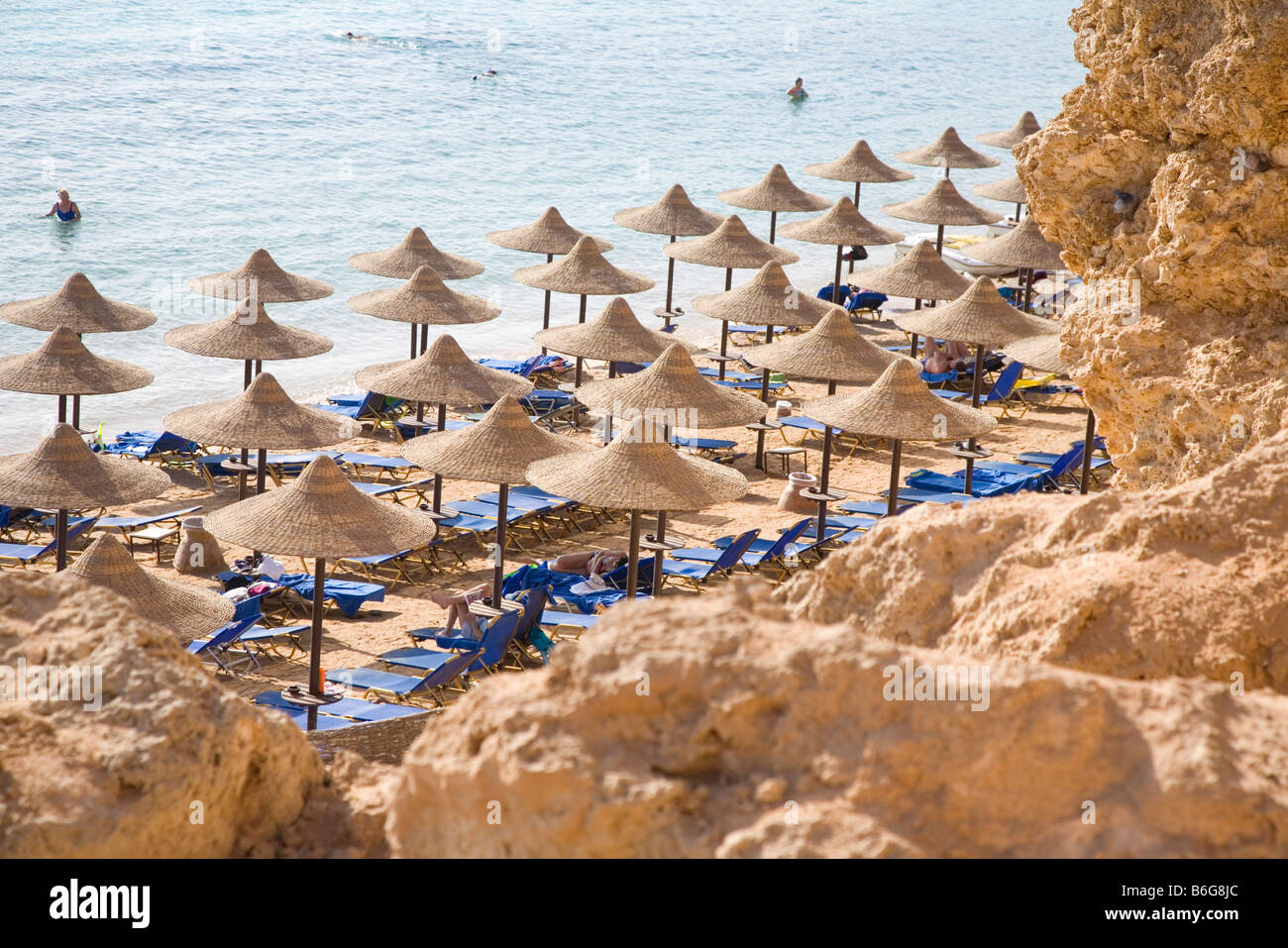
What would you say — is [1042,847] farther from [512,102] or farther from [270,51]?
[270,51]

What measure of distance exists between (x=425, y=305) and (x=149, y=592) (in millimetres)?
7828

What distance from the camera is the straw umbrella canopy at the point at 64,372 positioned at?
1311 cm

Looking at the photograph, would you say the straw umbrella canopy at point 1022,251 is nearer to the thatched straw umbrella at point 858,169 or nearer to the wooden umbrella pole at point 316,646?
the thatched straw umbrella at point 858,169

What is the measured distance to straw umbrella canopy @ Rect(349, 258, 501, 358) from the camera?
52.4 ft

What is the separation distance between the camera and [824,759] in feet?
9.29

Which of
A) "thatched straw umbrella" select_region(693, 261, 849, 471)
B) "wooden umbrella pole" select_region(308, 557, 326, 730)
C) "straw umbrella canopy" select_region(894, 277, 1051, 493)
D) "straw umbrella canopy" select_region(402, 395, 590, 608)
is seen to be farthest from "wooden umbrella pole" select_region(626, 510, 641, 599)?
"straw umbrella canopy" select_region(894, 277, 1051, 493)

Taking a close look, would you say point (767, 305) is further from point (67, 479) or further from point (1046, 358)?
point (67, 479)

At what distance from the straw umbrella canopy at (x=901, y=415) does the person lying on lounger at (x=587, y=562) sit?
2.13 meters

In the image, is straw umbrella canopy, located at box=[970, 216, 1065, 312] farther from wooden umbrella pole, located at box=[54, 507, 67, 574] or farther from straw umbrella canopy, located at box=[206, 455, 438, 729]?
wooden umbrella pole, located at box=[54, 507, 67, 574]

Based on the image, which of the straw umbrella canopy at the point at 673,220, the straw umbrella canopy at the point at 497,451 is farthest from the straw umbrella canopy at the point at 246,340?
the straw umbrella canopy at the point at 673,220

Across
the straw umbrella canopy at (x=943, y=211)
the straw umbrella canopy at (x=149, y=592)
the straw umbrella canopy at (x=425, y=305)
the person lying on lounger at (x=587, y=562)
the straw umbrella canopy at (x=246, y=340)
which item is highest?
the straw umbrella canopy at (x=943, y=211)

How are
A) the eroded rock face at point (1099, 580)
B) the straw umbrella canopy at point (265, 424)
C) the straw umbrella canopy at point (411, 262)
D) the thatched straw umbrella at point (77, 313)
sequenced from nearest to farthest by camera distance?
1. the eroded rock face at point (1099, 580)
2. the straw umbrella canopy at point (265, 424)
3. the thatched straw umbrella at point (77, 313)
4. the straw umbrella canopy at point (411, 262)

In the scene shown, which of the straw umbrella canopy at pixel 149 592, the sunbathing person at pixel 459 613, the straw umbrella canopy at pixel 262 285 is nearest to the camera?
the straw umbrella canopy at pixel 149 592
